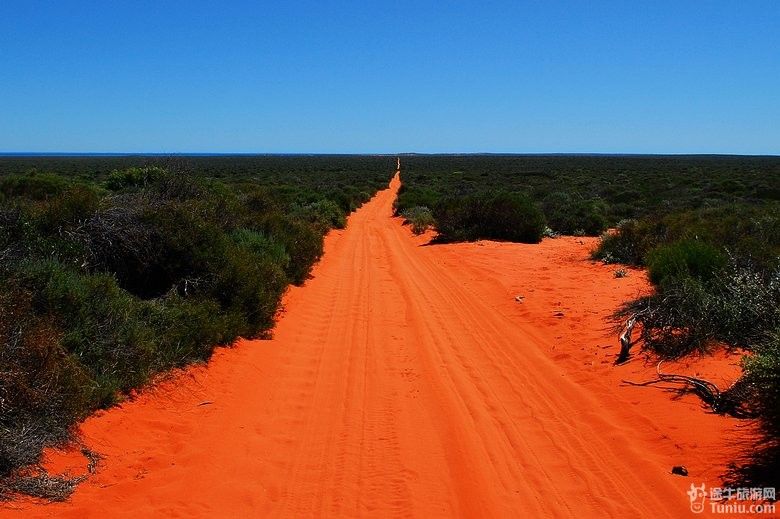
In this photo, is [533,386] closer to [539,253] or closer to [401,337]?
[401,337]

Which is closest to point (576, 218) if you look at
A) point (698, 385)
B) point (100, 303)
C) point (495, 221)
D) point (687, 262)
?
point (495, 221)

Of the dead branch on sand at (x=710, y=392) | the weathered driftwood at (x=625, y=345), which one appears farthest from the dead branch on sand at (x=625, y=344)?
the dead branch on sand at (x=710, y=392)

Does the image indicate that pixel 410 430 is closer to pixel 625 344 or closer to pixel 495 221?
pixel 625 344

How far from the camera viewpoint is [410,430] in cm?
571

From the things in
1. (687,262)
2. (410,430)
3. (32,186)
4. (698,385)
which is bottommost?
(410,430)

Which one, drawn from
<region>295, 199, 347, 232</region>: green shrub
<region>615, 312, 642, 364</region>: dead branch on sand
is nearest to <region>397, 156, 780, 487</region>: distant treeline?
<region>615, 312, 642, 364</region>: dead branch on sand

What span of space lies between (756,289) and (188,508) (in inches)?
277

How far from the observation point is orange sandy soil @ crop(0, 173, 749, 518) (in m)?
4.48

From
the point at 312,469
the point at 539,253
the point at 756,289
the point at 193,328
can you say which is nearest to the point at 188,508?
the point at 312,469

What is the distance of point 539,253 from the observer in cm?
1803

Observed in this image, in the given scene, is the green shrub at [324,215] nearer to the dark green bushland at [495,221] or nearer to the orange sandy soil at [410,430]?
the dark green bushland at [495,221]

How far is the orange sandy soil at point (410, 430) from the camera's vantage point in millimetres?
4484

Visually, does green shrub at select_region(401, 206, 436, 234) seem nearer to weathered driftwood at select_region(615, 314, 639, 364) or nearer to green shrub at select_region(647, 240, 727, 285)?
green shrub at select_region(647, 240, 727, 285)

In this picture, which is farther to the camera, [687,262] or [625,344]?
[687,262]
